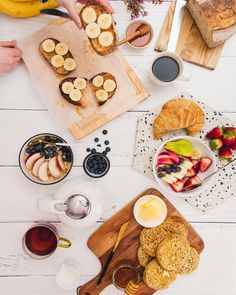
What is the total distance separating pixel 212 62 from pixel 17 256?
1110mm

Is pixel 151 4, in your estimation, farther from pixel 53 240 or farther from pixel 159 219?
pixel 53 240

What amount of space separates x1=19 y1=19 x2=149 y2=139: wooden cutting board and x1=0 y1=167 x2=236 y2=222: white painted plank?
0.71 ft

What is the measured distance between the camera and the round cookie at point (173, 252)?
1729 millimetres

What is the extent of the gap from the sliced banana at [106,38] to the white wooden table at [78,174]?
3.3 inches

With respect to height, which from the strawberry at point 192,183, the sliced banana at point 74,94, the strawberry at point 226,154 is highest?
the sliced banana at point 74,94

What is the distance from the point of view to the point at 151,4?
6.19 ft

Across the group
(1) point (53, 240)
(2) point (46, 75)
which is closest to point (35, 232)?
(1) point (53, 240)

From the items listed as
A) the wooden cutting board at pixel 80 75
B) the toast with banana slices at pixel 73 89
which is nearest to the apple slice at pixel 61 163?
the wooden cutting board at pixel 80 75

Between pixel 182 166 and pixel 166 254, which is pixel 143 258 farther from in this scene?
pixel 182 166

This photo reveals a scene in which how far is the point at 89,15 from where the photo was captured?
1802mm

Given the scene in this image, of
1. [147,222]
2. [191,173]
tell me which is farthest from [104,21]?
[147,222]

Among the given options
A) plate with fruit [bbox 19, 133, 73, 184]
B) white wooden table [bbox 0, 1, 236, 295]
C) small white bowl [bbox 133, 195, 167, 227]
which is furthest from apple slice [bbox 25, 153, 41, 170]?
small white bowl [bbox 133, 195, 167, 227]

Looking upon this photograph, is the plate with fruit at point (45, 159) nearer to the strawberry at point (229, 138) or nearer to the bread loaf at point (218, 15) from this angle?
the strawberry at point (229, 138)

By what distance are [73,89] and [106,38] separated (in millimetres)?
239
